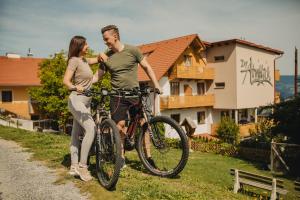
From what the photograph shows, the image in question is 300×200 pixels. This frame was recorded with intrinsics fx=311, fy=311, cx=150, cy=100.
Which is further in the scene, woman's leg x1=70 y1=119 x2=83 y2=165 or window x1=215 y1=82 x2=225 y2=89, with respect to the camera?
window x1=215 y1=82 x2=225 y2=89

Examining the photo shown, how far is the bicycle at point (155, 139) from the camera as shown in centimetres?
464

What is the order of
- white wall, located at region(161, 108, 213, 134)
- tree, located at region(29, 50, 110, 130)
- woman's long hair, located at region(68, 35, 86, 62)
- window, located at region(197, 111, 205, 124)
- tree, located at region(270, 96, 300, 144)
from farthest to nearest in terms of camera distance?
window, located at region(197, 111, 205, 124) → white wall, located at region(161, 108, 213, 134) → tree, located at region(29, 50, 110, 130) → tree, located at region(270, 96, 300, 144) → woman's long hair, located at region(68, 35, 86, 62)

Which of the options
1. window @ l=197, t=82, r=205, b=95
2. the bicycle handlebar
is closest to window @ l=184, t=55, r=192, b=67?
window @ l=197, t=82, r=205, b=95

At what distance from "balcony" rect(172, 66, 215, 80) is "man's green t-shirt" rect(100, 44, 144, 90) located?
27.8m

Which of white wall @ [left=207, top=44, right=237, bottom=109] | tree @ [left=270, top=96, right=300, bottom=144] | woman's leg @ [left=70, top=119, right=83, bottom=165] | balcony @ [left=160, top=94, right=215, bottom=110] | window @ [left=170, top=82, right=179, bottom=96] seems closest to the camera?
woman's leg @ [left=70, top=119, right=83, bottom=165]

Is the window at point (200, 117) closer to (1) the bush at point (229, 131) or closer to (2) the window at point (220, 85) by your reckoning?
(2) the window at point (220, 85)

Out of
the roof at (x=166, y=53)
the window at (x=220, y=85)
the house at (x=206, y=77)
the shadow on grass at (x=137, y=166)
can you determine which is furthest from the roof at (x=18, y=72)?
the shadow on grass at (x=137, y=166)

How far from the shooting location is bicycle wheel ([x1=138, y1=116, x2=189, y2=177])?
4504 mm

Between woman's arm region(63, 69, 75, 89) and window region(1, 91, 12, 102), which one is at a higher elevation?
woman's arm region(63, 69, 75, 89)

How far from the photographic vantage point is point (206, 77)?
36812 millimetres

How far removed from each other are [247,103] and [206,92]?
5.28 m

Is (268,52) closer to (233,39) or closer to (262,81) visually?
(262,81)

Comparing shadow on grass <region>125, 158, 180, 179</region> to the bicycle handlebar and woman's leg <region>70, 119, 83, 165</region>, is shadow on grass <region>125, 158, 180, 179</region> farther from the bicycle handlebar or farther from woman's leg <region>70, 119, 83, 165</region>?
the bicycle handlebar

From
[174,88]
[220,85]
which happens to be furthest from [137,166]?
[220,85]
